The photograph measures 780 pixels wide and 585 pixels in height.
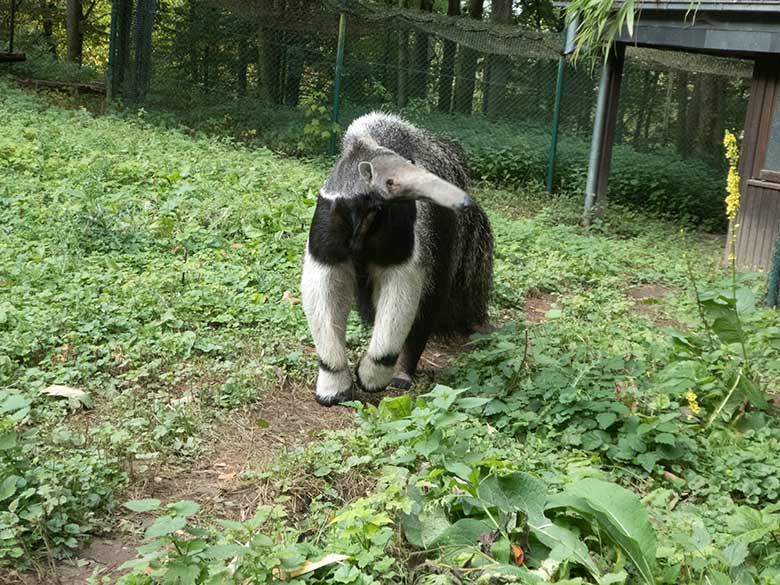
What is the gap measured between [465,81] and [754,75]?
5.69 meters

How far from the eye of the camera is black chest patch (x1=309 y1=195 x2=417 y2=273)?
4.10 meters

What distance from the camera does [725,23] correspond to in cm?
930

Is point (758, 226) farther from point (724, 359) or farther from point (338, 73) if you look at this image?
point (338, 73)

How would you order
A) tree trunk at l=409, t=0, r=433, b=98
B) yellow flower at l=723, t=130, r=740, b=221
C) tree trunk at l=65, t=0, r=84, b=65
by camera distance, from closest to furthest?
1. yellow flower at l=723, t=130, r=740, b=221
2. tree trunk at l=409, t=0, r=433, b=98
3. tree trunk at l=65, t=0, r=84, b=65

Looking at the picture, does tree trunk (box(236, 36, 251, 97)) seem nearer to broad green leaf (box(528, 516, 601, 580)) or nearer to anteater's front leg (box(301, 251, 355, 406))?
anteater's front leg (box(301, 251, 355, 406))

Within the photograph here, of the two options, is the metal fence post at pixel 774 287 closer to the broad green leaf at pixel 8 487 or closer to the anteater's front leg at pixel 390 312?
the anteater's front leg at pixel 390 312

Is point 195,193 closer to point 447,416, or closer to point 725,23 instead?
point 447,416

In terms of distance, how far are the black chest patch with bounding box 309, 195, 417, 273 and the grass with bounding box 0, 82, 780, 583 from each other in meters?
0.77

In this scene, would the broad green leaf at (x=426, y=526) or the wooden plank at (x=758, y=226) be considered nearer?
the broad green leaf at (x=426, y=526)

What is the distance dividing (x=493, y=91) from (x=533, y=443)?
1138 centimetres

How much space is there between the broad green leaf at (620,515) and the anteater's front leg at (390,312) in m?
1.63

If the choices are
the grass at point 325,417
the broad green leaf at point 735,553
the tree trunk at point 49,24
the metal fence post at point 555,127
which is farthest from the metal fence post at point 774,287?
the tree trunk at point 49,24

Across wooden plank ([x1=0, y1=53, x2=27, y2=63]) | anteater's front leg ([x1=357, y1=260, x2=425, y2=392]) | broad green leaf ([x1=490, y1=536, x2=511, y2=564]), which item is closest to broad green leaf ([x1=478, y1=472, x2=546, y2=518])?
A: broad green leaf ([x1=490, y1=536, x2=511, y2=564])

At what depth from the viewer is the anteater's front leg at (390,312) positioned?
171 inches
